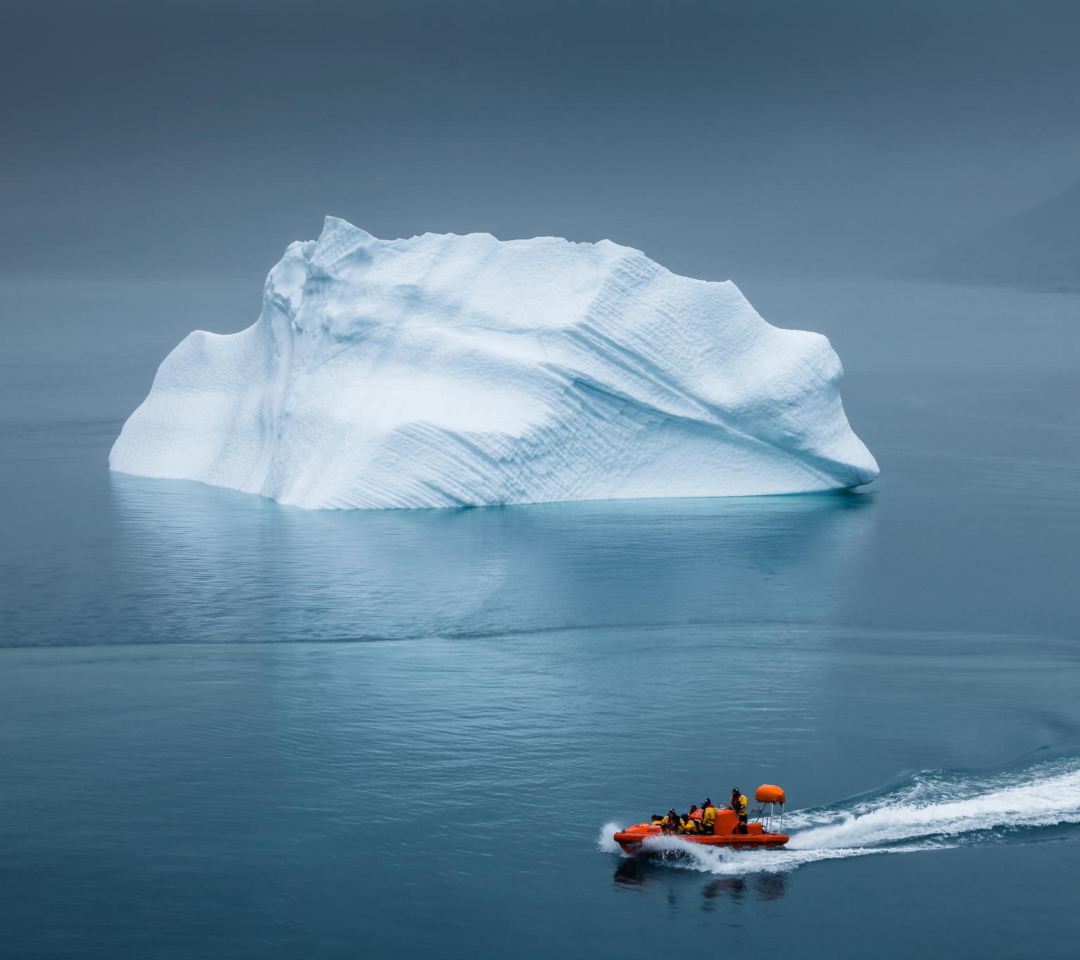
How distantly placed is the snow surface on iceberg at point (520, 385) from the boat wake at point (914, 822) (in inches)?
603

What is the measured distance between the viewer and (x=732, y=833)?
1515cm

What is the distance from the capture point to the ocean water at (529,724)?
13.8 meters

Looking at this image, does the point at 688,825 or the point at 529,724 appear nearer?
the point at 688,825

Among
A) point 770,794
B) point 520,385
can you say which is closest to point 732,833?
point 770,794

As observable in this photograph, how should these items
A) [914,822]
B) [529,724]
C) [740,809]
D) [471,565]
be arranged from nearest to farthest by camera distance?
[740,809] → [914,822] → [529,724] → [471,565]

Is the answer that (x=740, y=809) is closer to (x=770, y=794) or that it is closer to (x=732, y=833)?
(x=732, y=833)

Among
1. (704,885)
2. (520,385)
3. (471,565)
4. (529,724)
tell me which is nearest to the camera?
(704,885)

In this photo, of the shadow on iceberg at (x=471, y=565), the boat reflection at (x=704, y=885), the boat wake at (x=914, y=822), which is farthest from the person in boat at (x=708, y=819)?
the shadow on iceberg at (x=471, y=565)

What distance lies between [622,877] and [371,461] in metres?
16.7

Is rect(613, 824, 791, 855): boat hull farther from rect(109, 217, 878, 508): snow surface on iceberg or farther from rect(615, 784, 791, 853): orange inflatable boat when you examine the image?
rect(109, 217, 878, 508): snow surface on iceberg

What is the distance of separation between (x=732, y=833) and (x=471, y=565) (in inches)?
466

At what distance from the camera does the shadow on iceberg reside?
23.1 meters

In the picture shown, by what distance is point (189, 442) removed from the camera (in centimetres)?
3528

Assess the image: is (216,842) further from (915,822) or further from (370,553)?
(370,553)
